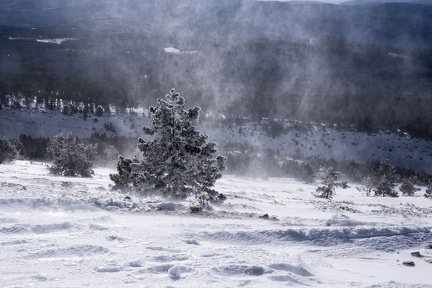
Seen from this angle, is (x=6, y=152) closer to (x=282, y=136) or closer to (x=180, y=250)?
(x=180, y=250)

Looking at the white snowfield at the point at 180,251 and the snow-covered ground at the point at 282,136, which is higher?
the white snowfield at the point at 180,251

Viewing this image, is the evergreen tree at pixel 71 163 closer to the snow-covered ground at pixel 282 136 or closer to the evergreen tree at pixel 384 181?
the evergreen tree at pixel 384 181

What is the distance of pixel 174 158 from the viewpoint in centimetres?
1827

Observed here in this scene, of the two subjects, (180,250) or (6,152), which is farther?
(6,152)

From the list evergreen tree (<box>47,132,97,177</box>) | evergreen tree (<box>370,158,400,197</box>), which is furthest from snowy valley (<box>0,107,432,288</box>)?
evergreen tree (<box>370,158,400,197</box>)

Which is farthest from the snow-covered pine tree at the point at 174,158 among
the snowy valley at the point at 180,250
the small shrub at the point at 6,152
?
the small shrub at the point at 6,152

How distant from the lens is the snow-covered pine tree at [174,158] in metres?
17.8

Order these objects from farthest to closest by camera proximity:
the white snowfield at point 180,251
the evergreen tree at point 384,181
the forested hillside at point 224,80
Answer: the forested hillside at point 224,80, the evergreen tree at point 384,181, the white snowfield at point 180,251

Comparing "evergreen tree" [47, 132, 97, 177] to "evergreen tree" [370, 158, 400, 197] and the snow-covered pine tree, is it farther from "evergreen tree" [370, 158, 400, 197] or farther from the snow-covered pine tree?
"evergreen tree" [370, 158, 400, 197]

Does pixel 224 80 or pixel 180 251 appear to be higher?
pixel 224 80

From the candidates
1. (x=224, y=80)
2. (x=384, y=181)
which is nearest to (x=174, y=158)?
(x=384, y=181)

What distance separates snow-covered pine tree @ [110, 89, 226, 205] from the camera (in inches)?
702

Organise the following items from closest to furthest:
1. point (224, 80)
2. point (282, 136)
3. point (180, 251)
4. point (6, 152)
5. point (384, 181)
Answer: point (180, 251) → point (6, 152) → point (384, 181) → point (282, 136) → point (224, 80)

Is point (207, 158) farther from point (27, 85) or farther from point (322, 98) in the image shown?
point (322, 98)
